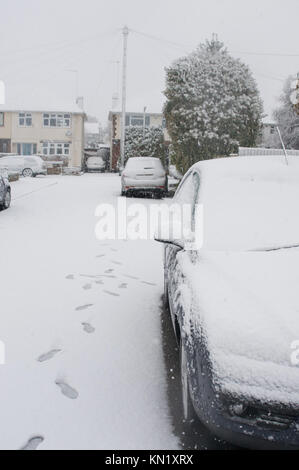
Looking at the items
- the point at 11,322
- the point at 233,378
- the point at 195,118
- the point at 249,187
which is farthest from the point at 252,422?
the point at 195,118

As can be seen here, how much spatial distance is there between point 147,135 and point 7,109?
1613 centimetres

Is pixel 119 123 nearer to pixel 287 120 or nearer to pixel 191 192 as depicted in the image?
pixel 287 120

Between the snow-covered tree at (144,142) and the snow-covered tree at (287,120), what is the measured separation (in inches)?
366

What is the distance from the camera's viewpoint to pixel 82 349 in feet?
12.8

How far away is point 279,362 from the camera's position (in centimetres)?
222

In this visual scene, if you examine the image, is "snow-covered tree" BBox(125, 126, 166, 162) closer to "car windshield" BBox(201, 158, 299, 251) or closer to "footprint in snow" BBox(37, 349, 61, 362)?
"car windshield" BBox(201, 158, 299, 251)

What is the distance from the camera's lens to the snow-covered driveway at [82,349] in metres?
2.80

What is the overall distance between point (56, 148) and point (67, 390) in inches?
1729

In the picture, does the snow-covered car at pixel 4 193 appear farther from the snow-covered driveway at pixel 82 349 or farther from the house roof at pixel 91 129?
the house roof at pixel 91 129

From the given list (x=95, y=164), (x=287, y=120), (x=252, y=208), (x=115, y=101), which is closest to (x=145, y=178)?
(x=252, y=208)

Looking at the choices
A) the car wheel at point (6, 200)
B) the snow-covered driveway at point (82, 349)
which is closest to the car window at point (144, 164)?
the car wheel at point (6, 200)

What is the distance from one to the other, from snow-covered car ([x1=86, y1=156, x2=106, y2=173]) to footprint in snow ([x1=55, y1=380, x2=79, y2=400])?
39338mm

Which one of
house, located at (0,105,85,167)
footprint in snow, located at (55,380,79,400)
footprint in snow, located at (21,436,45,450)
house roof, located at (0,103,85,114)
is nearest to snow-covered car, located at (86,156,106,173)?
house, located at (0,105,85,167)

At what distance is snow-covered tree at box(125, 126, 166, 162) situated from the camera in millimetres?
35312
